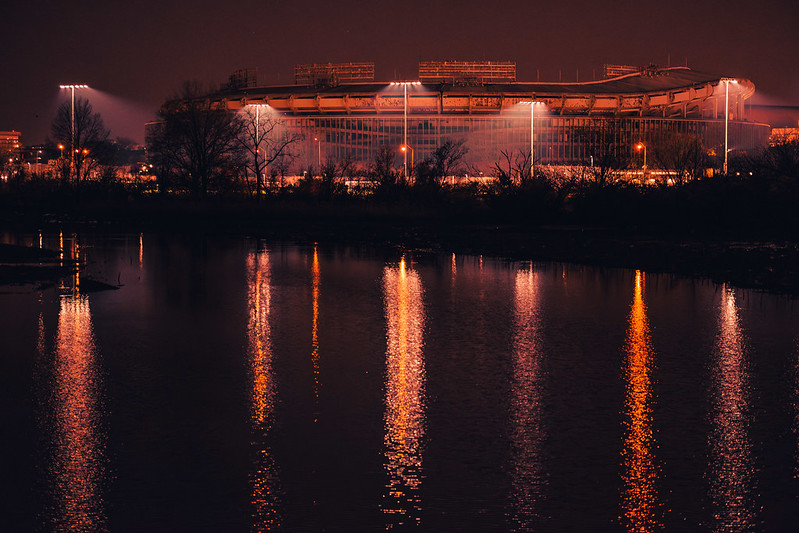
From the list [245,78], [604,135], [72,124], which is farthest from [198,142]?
[245,78]

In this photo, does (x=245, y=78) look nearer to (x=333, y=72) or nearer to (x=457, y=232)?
(x=333, y=72)

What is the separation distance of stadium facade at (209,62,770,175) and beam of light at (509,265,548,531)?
10009cm

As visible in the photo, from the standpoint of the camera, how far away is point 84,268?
25.5 metres

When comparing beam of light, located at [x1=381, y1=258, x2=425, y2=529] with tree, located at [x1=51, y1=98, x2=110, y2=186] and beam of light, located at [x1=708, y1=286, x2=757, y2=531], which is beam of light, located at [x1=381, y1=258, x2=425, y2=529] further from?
tree, located at [x1=51, y1=98, x2=110, y2=186]

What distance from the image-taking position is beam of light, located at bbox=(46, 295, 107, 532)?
6816mm

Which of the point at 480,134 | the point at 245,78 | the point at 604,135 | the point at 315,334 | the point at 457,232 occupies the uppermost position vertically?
the point at 245,78

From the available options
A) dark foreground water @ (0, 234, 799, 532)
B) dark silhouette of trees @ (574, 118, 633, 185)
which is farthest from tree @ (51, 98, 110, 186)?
dark foreground water @ (0, 234, 799, 532)

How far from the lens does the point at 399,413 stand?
9750mm

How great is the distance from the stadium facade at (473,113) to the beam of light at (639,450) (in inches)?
4011

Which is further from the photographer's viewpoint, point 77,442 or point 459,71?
point 459,71

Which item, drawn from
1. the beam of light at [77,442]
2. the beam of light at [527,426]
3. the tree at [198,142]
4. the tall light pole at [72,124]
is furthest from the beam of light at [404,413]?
the tall light pole at [72,124]

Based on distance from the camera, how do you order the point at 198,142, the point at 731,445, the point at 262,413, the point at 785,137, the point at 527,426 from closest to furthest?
the point at 731,445
the point at 527,426
the point at 262,413
the point at 198,142
the point at 785,137

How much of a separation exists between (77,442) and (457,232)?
3454 centimetres

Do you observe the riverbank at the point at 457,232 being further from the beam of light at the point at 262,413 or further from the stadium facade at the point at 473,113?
the stadium facade at the point at 473,113
